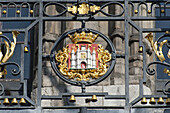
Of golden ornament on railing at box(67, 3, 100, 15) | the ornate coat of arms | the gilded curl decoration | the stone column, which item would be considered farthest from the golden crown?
the stone column

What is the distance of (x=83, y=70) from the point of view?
13.1 m

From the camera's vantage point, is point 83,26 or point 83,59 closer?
point 83,59

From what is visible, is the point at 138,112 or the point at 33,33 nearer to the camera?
the point at 138,112

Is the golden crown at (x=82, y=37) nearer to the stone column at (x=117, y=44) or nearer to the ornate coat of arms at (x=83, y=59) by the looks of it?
the ornate coat of arms at (x=83, y=59)

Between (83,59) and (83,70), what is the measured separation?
159mm

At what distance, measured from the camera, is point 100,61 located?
13.2 metres

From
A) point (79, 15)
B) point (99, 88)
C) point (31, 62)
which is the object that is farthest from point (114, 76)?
point (79, 15)

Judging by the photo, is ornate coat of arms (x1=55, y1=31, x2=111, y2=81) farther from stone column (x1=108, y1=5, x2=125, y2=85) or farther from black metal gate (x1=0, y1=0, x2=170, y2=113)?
stone column (x1=108, y1=5, x2=125, y2=85)

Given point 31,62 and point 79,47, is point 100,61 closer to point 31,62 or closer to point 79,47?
point 79,47

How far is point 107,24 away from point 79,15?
434 cm

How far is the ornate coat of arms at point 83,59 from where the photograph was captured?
516 inches

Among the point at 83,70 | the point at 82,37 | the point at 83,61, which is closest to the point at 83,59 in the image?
the point at 83,61

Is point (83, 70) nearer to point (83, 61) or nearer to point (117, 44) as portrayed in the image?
point (83, 61)

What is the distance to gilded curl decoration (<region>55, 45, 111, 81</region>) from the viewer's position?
43.0ft
